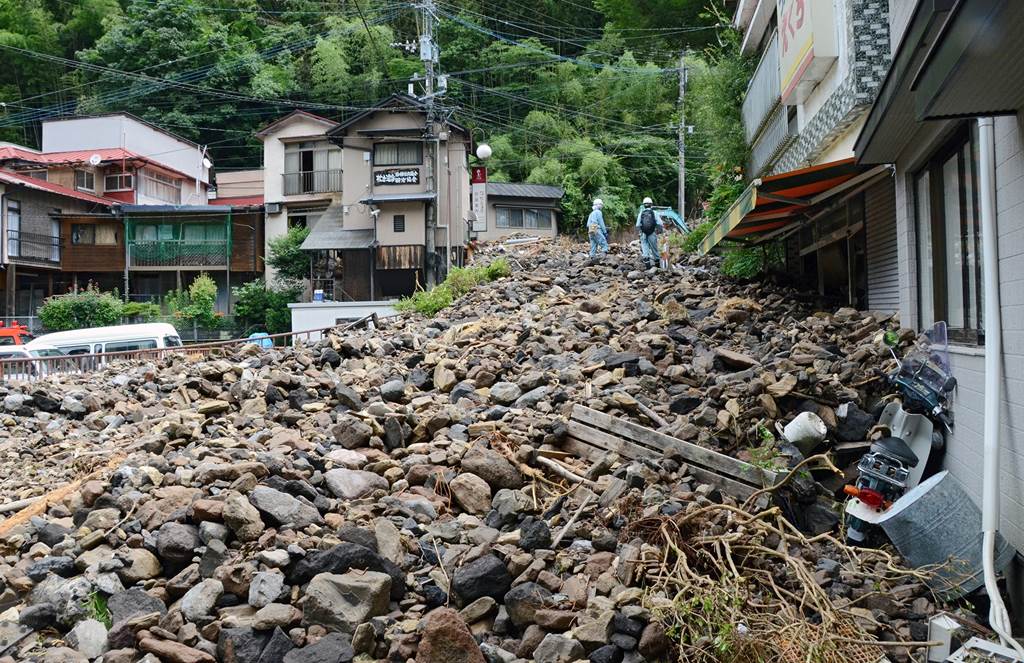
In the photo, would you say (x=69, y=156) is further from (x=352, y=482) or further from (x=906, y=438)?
(x=906, y=438)

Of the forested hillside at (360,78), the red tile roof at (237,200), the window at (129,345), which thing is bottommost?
the window at (129,345)

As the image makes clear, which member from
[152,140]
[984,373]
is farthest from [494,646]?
[152,140]

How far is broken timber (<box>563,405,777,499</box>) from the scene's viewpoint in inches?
226

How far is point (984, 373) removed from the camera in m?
4.77

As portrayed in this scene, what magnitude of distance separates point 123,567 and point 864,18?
8648 mm

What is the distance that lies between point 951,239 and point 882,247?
2.71 meters

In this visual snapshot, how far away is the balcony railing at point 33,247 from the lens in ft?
97.8

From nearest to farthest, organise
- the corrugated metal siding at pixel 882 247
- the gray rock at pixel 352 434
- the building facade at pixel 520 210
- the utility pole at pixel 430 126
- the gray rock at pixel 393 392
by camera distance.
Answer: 1. the gray rock at pixel 352 434
2. the corrugated metal siding at pixel 882 247
3. the gray rock at pixel 393 392
4. the utility pole at pixel 430 126
5. the building facade at pixel 520 210

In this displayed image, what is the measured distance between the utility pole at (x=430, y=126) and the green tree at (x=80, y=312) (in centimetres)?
1250

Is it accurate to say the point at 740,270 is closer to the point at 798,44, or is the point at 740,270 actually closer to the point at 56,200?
the point at 798,44

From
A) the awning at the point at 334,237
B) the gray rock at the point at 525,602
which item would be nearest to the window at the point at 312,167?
the awning at the point at 334,237

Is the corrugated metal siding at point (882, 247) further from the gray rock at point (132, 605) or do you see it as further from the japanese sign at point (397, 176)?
the japanese sign at point (397, 176)

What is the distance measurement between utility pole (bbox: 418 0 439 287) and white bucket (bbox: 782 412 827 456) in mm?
17577

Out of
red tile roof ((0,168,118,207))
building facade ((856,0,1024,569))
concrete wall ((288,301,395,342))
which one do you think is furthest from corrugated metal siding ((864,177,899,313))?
red tile roof ((0,168,118,207))
